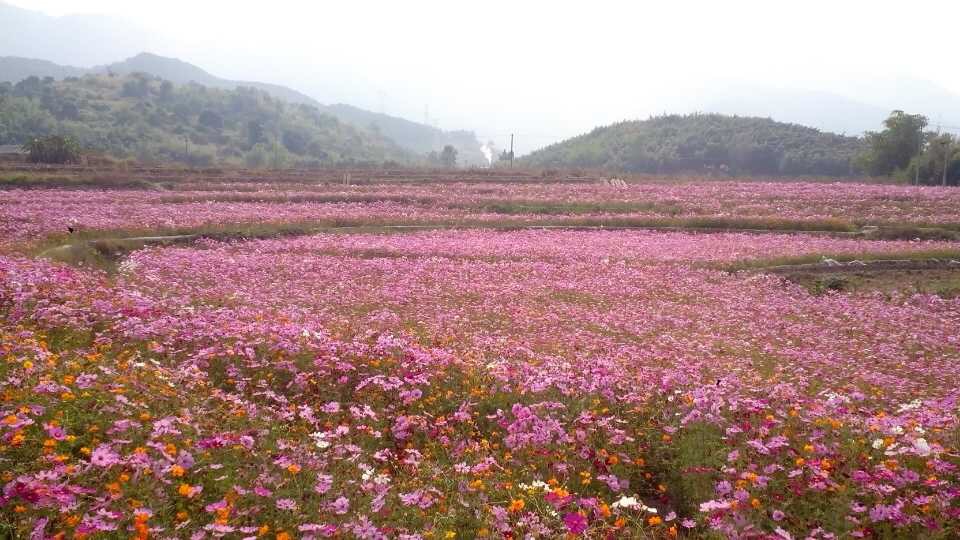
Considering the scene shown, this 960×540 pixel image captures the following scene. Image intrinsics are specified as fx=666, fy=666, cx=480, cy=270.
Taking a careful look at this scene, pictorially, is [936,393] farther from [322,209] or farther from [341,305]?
[322,209]

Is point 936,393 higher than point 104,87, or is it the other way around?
point 104,87

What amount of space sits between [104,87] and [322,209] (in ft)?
428

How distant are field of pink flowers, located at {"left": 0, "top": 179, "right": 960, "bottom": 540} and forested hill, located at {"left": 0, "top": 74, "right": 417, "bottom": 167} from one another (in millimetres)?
74236

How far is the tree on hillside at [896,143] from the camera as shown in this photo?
6481 centimetres

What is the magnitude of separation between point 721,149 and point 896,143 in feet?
103

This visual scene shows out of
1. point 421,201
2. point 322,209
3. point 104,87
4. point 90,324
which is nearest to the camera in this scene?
point 90,324

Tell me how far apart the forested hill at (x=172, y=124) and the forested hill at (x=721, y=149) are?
40.1m

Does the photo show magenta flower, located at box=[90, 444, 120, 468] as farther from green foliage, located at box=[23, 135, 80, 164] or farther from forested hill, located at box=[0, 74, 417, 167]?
forested hill, located at box=[0, 74, 417, 167]

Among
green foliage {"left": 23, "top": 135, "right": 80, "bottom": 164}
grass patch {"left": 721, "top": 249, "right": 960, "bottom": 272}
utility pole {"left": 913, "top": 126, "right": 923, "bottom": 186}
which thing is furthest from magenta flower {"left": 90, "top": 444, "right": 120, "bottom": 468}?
utility pole {"left": 913, "top": 126, "right": 923, "bottom": 186}

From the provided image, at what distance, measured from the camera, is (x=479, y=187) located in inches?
1758

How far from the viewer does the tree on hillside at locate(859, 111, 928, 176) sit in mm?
64812

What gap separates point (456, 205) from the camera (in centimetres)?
3616

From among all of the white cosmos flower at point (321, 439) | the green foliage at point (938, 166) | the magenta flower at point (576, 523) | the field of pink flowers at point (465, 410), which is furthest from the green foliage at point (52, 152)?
the green foliage at point (938, 166)

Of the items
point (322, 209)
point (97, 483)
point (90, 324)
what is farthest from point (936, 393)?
point (322, 209)
